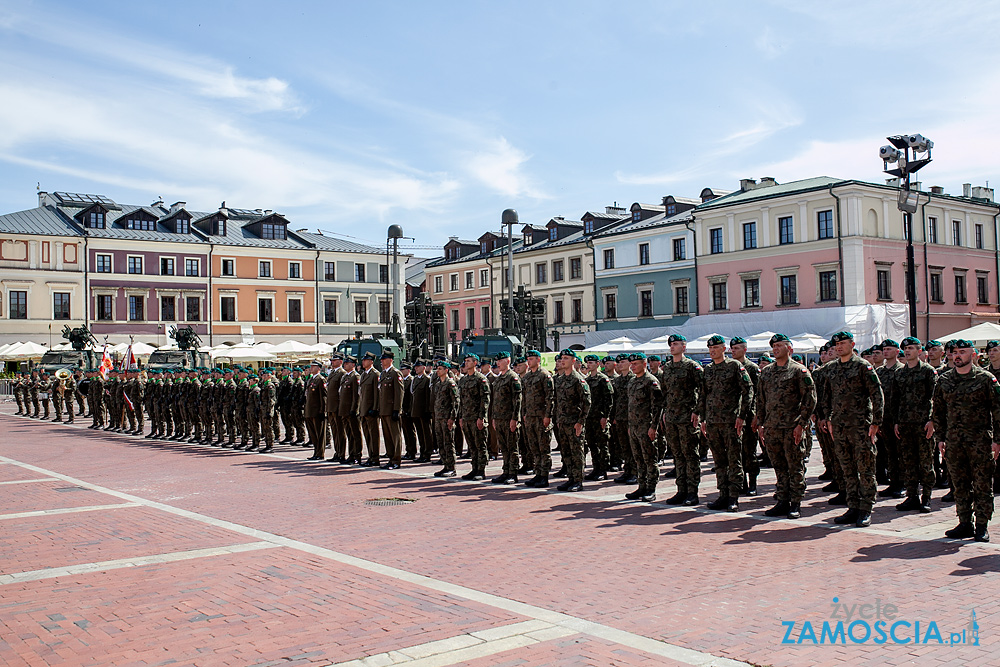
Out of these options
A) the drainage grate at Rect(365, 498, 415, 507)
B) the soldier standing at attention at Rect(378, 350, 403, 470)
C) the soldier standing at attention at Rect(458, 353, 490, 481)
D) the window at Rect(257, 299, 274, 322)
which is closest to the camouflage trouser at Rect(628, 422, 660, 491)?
the drainage grate at Rect(365, 498, 415, 507)

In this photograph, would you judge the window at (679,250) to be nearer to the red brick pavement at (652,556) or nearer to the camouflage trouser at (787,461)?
the red brick pavement at (652,556)

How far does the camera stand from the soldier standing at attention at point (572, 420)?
11859 mm

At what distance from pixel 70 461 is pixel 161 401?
21.1ft

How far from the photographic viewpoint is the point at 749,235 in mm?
45312

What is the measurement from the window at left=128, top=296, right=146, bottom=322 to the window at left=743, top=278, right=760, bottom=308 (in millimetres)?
37259

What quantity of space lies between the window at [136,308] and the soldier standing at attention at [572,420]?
166ft

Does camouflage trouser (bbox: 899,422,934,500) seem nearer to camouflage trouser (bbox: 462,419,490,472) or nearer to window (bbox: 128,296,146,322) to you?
camouflage trouser (bbox: 462,419,490,472)

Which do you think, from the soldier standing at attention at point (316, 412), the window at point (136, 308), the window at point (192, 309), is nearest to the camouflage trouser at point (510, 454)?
the soldier standing at attention at point (316, 412)

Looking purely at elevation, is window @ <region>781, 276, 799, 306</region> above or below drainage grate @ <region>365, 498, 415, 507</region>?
above

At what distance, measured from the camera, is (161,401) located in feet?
77.0

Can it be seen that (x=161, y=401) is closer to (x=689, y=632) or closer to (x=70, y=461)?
(x=70, y=461)

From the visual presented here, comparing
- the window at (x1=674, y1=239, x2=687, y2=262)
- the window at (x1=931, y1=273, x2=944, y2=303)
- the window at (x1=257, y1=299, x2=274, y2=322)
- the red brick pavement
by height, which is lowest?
the red brick pavement

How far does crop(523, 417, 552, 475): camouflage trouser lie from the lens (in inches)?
484

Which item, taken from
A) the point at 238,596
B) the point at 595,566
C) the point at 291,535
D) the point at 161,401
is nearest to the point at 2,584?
the point at 238,596
